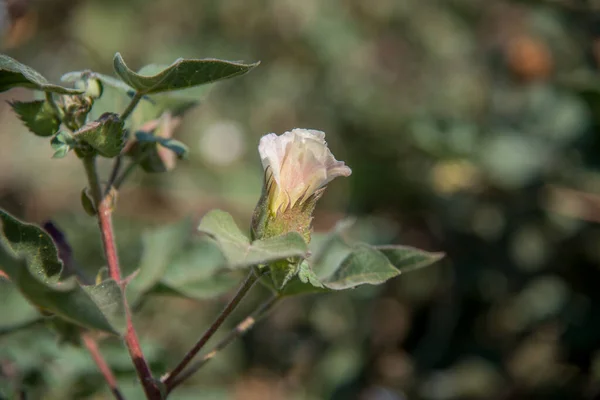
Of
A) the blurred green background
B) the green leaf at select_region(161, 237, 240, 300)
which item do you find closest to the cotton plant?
the blurred green background

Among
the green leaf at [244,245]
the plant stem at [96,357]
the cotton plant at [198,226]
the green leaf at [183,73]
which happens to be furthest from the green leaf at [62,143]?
the plant stem at [96,357]

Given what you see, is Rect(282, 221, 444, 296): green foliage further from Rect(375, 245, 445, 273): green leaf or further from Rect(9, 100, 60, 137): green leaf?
Rect(9, 100, 60, 137): green leaf

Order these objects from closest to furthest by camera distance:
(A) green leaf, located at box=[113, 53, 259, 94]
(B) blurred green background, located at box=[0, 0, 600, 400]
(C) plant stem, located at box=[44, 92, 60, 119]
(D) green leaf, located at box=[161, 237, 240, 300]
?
(A) green leaf, located at box=[113, 53, 259, 94]
(C) plant stem, located at box=[44, 92, 60, 119]
(D) green leaf, located at box=[161, 237, 240, 300]
(B) blurred green background, located at box=[0, 0, 600, 400]

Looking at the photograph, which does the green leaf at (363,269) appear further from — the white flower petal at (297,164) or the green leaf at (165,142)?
the green leaf at (165,142)

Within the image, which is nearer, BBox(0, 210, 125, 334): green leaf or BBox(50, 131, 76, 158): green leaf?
BBox(0, 210, 125, 334): green leaf

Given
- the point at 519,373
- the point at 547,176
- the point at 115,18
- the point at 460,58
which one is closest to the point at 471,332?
the point at 519,373

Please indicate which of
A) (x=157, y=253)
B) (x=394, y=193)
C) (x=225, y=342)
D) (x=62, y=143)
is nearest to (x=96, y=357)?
(x=157, y=253)

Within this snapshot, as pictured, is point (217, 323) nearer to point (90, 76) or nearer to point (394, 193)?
point (90, 76)
